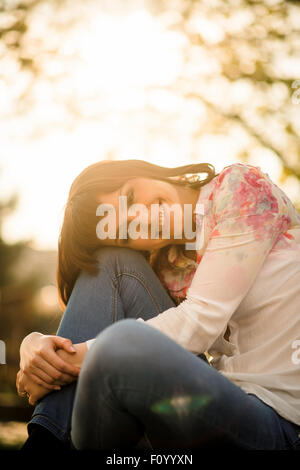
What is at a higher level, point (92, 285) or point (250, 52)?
point (250, 52)

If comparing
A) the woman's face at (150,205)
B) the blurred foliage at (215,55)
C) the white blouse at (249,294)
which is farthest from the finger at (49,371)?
the blurred foliage at (215,55)

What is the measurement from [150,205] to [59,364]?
68cm

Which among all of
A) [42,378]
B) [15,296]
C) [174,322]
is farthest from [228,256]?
[15,296]

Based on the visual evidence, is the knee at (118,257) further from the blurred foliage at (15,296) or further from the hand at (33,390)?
the blurred foliage at (15,296)

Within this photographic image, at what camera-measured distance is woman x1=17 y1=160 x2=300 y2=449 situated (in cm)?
113

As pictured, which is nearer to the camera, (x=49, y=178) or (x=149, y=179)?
(x=149, y=179)

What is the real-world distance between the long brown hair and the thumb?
0.34 meters

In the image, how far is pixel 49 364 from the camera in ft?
4.88

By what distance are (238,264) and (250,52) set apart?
608 centimetres

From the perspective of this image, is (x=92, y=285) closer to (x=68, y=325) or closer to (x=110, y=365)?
(x=68, y=325)

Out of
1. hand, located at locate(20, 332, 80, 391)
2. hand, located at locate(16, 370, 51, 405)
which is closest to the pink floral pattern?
hand, located at locate(20, 332, 80, 391)
